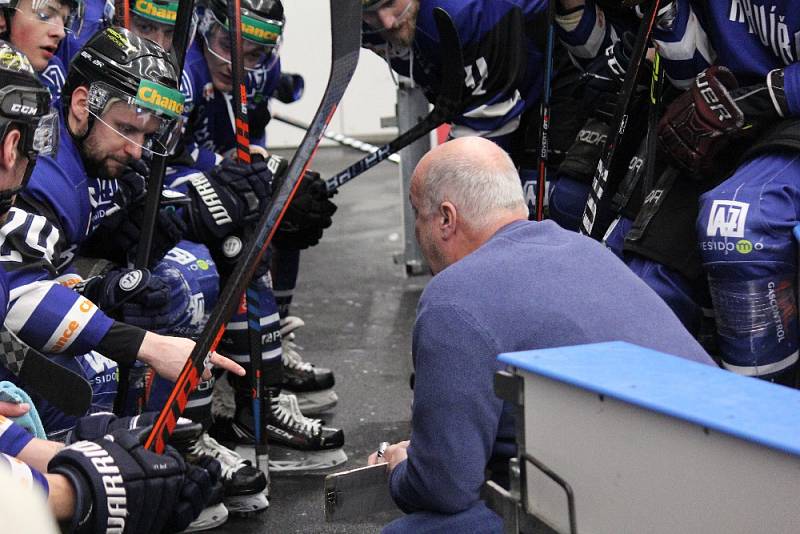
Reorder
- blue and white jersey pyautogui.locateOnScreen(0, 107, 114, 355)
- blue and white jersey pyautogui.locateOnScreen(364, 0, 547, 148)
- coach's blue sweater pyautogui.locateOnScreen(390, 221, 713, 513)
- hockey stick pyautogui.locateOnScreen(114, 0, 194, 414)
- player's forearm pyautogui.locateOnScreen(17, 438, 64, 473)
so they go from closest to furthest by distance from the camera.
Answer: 1. coach's blue sweater pyautogui.locateOnScreen(390, 221, 713, 513)
2. player's forearm pyautogui.locateOnScreen(17, 438, 64, 473)
3. blue and white jersey pyautogui.locateOnScreen(0, 107, 114, 355)
4. hockey stick pyautogui.locateOnScreen(114, 0, 194, 414)
5. blue and white jersey pyautogui.locateOnScreen(364, 0, 547, 148)

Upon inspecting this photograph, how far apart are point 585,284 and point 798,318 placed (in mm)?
1130

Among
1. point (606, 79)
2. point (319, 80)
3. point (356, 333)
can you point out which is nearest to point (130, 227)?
point (606, 79)

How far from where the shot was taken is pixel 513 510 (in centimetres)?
189

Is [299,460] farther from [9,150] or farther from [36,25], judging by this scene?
[9,150]

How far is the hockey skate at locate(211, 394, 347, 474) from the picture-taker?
384 cm

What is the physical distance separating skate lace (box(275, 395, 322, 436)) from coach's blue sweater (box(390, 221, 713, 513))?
1722mm

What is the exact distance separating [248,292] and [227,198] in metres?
0.28

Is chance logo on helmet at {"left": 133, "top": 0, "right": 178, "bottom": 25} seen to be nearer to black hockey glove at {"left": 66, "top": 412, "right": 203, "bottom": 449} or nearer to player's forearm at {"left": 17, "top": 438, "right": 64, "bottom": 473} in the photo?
black hockey glove at {"left": 66, "top": 412, "right": 203, "bottom": 449}

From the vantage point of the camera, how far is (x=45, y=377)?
277cm

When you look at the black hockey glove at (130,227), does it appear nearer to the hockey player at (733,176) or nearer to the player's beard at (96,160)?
the player's beard at (96,160)

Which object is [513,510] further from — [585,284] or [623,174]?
[623,174]

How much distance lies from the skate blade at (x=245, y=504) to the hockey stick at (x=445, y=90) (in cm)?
143

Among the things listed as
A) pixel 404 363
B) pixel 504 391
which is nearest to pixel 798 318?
pixel 504 391

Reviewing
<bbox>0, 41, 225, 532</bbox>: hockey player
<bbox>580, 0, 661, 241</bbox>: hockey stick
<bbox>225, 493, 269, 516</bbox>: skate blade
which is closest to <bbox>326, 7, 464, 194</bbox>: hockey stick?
<bbox>580, 0, 661, 241</bbox>: hockey stick
